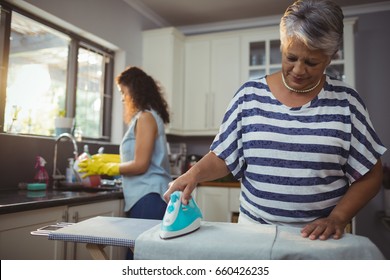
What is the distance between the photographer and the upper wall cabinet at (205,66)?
299 centimetres

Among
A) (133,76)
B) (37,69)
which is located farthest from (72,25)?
(133,76)

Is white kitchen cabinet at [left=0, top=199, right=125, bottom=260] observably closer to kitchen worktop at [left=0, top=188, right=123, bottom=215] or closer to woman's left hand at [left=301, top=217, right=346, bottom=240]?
kitchen worktop at [left=0, top=188, right=123, bottom=215]

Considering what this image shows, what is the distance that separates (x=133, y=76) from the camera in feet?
5.88

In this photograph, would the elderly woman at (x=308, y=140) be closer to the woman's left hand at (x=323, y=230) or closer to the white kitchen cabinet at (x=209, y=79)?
the woman's left hand at (x=323, y=230)

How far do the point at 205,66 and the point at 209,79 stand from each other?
12cm

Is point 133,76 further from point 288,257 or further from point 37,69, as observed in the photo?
point 288,257

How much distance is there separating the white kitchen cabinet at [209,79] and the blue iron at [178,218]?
7.23 feet

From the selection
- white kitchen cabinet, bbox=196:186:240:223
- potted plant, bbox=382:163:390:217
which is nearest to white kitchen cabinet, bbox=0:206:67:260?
white kitchen cabinet, bbox=196:186:240:223

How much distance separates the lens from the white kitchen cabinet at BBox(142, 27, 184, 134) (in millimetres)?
3031

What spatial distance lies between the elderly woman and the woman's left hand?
0.02 m

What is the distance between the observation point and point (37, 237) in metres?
1.40

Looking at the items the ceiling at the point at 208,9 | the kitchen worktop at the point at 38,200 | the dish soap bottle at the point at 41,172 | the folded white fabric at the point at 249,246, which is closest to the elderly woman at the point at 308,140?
the folded white fabric at the point at 249,246
